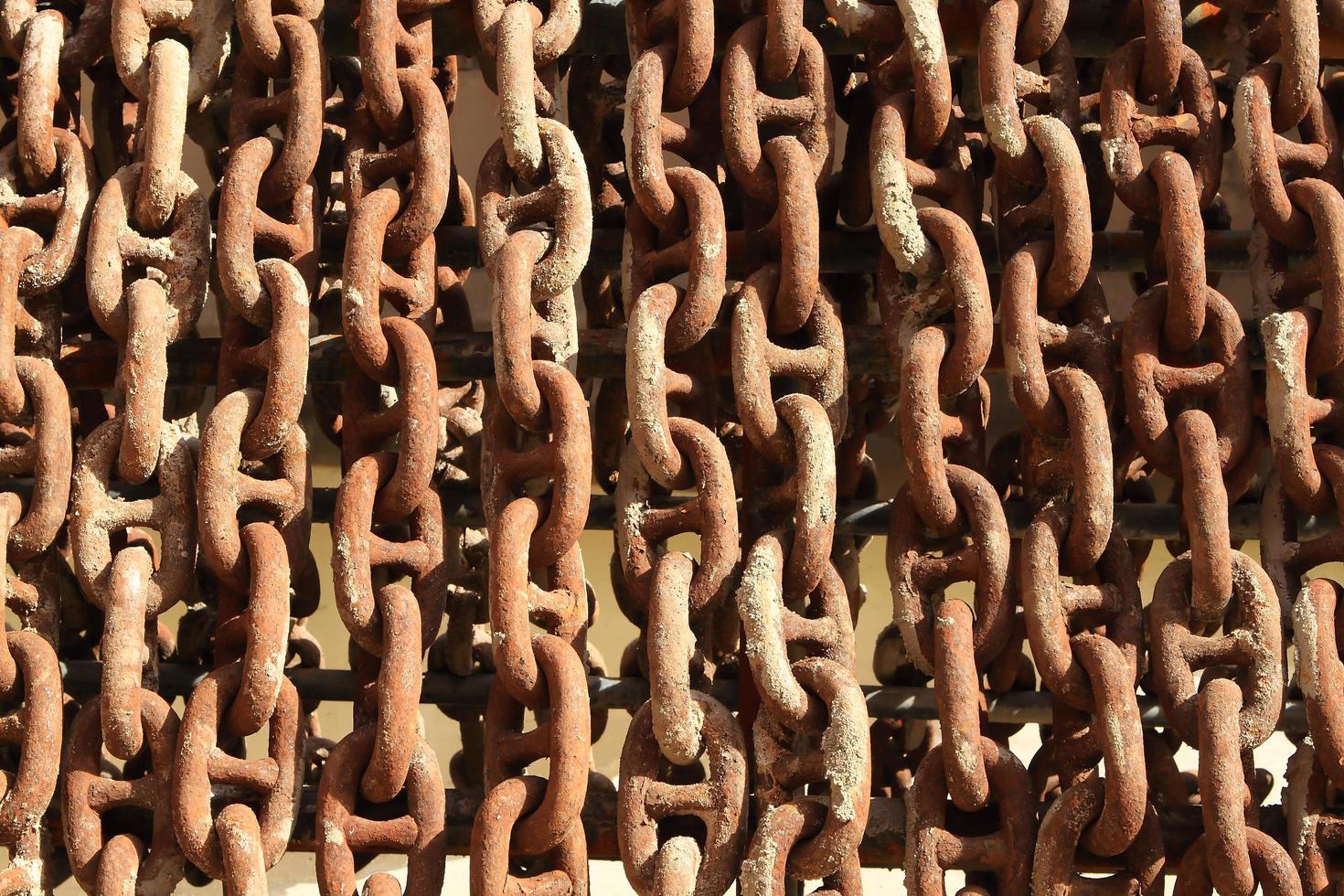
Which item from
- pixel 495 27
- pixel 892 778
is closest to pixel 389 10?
pixel 495 27

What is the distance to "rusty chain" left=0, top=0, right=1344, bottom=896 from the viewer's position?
1.33m

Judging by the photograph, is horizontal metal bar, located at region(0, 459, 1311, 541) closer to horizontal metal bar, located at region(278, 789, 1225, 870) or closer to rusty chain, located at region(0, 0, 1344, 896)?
rusty chain, located at region(0, 0, 1344, 896)

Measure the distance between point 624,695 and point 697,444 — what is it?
1.29 ft

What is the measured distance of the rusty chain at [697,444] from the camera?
133 cm

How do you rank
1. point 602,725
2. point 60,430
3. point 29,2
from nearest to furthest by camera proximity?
point 60,430, point 29,2, point 602,725

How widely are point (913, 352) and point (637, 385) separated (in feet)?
0.98

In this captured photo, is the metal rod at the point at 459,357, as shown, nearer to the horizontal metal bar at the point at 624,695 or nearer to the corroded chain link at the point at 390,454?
the corroded chain link at the point at 390,454

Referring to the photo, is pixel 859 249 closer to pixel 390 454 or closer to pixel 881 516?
pixel 881 516

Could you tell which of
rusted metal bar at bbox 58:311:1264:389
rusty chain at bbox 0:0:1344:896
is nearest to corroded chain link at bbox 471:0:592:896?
rusty chain at bbox 0:0:1344:896

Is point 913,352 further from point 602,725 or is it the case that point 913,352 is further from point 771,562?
point 602,725

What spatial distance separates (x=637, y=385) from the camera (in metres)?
1.37

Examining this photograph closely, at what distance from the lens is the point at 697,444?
4.53 ft

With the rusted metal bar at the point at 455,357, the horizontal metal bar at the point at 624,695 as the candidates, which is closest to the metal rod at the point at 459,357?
the rusted metal bar at the point at 455,357

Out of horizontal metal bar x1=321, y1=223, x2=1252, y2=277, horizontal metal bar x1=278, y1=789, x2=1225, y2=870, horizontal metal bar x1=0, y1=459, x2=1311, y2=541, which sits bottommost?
horizontal metal bar x1=278, y1=789, x2=1225, y2=870
